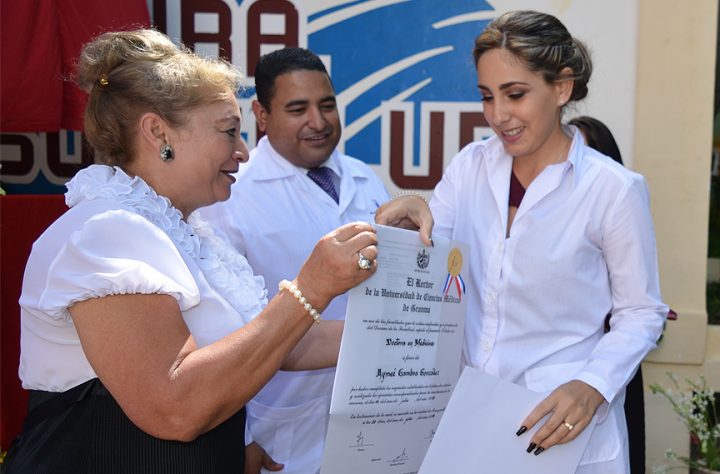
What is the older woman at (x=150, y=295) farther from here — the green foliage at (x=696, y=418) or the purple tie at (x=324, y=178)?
the green foliage at (x=696, y=418)

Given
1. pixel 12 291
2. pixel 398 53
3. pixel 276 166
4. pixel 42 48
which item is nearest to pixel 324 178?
pixel 276 166

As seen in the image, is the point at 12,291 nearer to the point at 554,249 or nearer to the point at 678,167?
the point at 554,249

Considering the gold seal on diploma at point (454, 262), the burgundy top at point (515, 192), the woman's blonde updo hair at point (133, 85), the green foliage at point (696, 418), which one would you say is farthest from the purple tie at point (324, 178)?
the green foliage at point (696, 418)

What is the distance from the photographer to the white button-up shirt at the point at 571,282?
2.13 meters

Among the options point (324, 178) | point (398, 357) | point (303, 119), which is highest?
point (303, 119)

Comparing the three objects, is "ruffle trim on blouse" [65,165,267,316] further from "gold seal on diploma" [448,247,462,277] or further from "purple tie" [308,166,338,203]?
"purple tie" [308,166,338,203]

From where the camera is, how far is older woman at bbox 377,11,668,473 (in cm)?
213

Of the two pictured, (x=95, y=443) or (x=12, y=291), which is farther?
(x=12, y=291)

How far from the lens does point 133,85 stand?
75.9 inches

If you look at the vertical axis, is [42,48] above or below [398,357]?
above

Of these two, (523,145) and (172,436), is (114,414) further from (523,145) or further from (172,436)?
(523,145)

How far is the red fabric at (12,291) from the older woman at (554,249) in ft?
6.98

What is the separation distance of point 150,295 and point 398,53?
10.9ft

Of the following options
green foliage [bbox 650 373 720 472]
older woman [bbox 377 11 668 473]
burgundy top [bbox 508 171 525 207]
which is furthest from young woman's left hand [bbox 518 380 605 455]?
green foliage [bbox 650 373 720 472]
